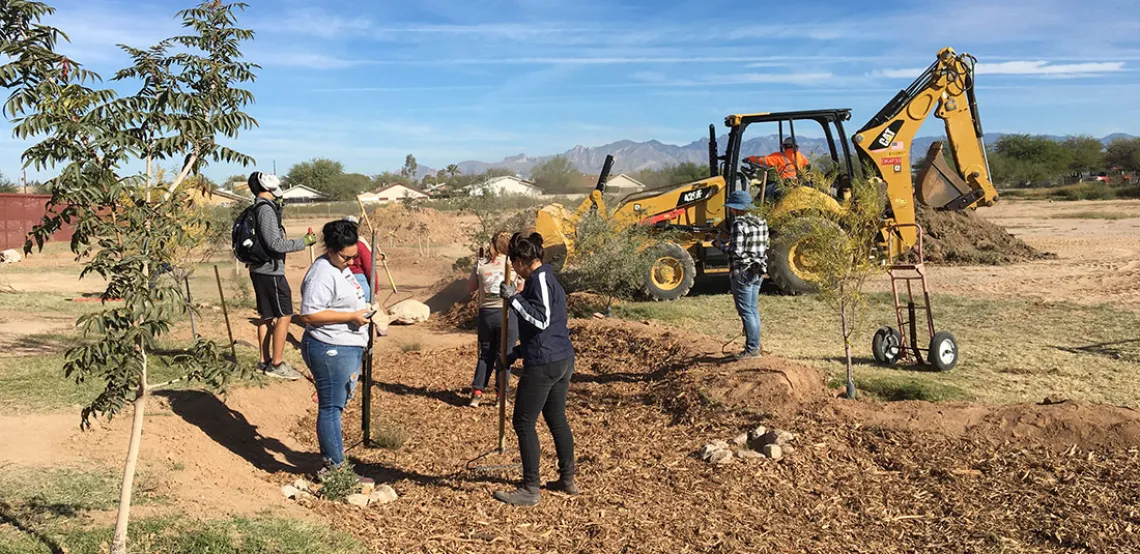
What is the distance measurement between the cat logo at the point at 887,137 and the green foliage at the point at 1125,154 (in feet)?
235

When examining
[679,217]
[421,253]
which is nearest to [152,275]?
[679,217]

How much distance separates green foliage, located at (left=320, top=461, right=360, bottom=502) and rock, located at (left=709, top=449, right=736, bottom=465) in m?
2.53

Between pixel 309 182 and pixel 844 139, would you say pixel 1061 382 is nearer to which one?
pixel 844 139

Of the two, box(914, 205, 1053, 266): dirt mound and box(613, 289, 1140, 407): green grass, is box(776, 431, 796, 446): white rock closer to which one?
box(613, 289, 1140, 407): green grass

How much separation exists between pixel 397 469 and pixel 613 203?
951 centimetres

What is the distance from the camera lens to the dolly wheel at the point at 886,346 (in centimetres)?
924

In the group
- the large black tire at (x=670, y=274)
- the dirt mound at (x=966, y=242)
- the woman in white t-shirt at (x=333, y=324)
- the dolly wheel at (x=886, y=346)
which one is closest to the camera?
the woman in white t-shirt at (x=333, y=324)

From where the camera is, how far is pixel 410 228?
113ft

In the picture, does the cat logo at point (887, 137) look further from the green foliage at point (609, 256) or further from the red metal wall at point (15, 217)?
the red metal wall at point (15, 217)

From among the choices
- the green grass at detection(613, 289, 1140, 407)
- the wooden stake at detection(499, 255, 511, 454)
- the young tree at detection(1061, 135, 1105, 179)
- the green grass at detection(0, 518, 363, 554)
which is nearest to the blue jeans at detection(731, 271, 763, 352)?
the green grass at detection(613, 289, 1140, 407)

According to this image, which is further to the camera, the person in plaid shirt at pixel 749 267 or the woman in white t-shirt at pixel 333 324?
the person in plaid shirt at pixel 749 267

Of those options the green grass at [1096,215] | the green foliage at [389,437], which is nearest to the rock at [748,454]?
the green foliage at [389,437]

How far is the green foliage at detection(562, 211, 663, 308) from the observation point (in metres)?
12.7

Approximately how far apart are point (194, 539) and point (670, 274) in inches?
424
